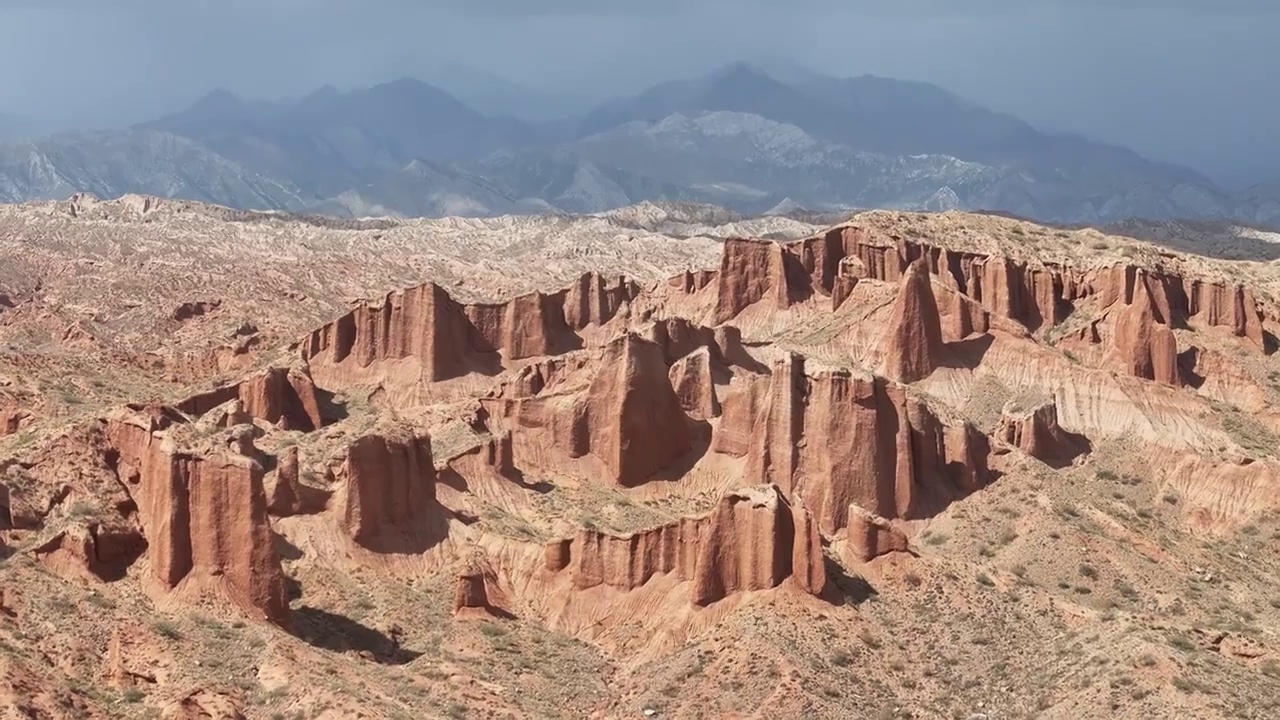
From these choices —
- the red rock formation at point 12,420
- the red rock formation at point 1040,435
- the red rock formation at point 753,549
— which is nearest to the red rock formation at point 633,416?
the red rock formation at point 1040,435

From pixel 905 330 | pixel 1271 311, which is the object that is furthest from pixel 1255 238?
pixel 905 330

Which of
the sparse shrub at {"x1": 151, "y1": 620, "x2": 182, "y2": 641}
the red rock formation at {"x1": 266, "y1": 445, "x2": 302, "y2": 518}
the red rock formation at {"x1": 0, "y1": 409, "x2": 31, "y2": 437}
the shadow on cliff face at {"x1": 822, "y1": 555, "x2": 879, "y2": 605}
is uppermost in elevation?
the red rock formation at {"x1": 0, "y1": 409, "x2": 31, "y2": 437}

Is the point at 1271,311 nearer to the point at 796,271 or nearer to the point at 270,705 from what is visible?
the point at 796,271

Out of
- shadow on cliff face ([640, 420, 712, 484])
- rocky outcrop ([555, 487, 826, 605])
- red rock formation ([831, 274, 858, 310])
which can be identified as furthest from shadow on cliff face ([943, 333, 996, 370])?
rocky outcrop ([555, 487, 826, 605])

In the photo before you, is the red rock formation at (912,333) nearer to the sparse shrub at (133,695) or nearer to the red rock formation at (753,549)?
the red rock formation at (753,549)

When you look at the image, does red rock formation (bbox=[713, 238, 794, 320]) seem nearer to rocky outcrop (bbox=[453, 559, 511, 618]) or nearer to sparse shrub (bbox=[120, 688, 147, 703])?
rocky outcrop (bbox=[453, 559, 511, 618])

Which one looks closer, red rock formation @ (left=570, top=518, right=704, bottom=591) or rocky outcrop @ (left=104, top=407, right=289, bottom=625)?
rocky outcrop @ (left=104, top=407, right=289, bottom=625)
